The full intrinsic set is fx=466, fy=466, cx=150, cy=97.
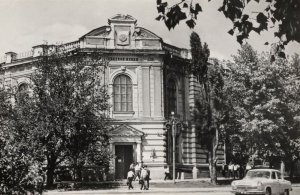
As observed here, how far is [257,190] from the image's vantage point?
22109 mm

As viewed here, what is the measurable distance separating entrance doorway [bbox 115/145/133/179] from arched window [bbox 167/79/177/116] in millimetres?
5645

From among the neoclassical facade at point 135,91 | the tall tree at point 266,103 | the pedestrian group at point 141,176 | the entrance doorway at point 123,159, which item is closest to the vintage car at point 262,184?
the pedestrian group at point 141,176

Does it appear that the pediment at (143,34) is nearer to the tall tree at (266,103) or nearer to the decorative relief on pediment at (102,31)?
the decorative relief on pediment at (102,31)

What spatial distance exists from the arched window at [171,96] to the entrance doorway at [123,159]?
5.64 m

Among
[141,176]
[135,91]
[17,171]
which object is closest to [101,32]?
[135,91]

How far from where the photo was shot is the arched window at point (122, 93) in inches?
1501

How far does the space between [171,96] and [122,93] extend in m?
4.87

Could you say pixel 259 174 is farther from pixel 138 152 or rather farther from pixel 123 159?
pixel 123 159

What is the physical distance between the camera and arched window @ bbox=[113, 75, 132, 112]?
38.1m

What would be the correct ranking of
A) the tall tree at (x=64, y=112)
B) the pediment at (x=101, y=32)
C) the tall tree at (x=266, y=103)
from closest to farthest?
1. the tall tree at (x=64, y=112)
2. the tall tree at (x=266, y=103)
3. the pediment at (x=101, y=32)

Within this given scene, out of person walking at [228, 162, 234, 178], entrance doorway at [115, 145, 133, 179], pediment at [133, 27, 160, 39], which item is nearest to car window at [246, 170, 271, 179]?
entrance doorway at [115, 145, 133, 179]

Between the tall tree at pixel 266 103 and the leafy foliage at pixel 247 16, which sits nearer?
the leafy foliage at pixel 247 16

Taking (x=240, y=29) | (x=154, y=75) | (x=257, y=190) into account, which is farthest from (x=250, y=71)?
(x=240, y=29)

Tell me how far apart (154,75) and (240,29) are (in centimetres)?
2935
